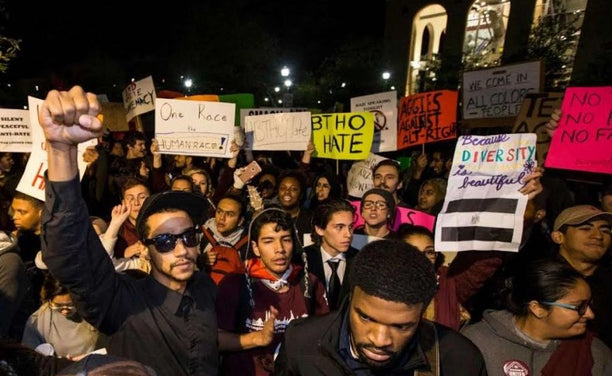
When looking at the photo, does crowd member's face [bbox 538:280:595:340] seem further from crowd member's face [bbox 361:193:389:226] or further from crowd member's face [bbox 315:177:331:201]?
crowd member's face [bbox 315:177:331:201]

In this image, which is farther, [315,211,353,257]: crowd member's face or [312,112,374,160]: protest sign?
[312,112,374,160]: protest sign

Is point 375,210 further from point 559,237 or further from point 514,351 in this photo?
point 514,351

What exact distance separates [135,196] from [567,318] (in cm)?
325

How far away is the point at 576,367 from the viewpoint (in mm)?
2502

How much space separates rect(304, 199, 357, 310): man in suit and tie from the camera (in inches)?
146

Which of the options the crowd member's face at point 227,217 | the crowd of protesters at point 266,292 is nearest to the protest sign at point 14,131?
the crowd of protesters at point 266,292

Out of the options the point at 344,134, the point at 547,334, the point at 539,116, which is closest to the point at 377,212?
the point at 547,334

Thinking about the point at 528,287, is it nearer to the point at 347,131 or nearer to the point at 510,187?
the point at 510,187

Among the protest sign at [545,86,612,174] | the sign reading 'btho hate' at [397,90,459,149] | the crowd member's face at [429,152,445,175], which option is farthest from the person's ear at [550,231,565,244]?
the crowd member's face at [429,152,445,175]

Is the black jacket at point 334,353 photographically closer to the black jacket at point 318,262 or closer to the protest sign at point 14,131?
the black jacket at point 318,262

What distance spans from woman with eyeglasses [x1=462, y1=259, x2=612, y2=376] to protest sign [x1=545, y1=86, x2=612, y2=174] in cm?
220

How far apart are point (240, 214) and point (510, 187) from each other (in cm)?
240

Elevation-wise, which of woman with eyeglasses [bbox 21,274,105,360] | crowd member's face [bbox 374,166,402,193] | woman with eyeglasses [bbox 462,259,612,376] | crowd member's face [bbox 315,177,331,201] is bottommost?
woman with eyeglasses [bbox 21,274,105,360]

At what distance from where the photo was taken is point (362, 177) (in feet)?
22.2
